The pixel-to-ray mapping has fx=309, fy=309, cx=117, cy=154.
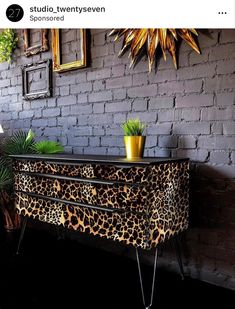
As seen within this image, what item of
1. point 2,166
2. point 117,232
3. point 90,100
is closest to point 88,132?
point 90,100

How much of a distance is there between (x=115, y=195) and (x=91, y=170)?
21 cm

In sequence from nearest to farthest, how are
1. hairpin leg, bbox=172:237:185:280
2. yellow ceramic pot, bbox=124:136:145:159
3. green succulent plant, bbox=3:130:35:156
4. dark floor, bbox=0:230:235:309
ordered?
dark floor, bbox=0:230:235:309 → yellow ceramic pot, bbox=124:136:145:159 → hairpin leg, bbox=172:237:185:280 → green succulent plant, bbox=3:130:35:156

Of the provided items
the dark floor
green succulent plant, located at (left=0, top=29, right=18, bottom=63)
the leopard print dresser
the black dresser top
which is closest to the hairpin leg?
the dark floor

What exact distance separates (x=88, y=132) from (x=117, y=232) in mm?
1031

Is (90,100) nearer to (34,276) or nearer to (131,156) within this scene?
(131,156)

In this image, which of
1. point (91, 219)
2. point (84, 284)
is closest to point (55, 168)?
point (91, 219)

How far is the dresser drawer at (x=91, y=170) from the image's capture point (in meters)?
1.61

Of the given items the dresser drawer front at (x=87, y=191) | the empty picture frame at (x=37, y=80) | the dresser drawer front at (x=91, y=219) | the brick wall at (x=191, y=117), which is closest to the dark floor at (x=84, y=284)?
the brick wall at (x=191, y=117)

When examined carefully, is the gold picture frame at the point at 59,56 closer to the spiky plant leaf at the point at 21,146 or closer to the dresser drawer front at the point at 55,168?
the spiky plant leaf at the point at 21,146

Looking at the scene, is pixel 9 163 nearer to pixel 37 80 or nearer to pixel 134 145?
pixel 37 80

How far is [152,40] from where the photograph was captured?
2.02 meters

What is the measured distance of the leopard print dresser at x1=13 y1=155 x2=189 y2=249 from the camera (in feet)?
5.27

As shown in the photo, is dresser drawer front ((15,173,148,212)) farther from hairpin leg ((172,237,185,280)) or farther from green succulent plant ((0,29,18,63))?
green succulent plant ((0,29,18,63))

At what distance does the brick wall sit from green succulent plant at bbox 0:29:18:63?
3.05 feet
